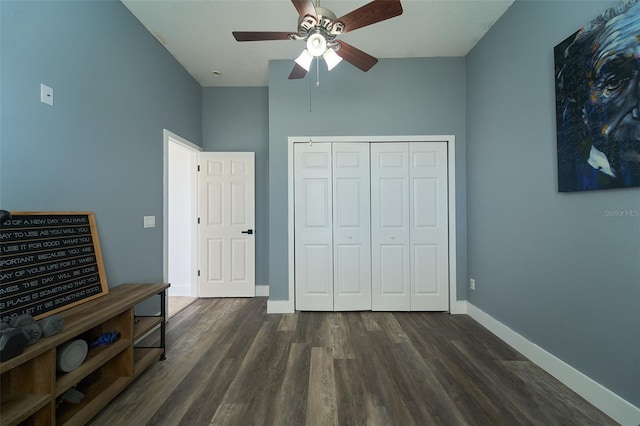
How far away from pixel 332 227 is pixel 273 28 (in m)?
2.21

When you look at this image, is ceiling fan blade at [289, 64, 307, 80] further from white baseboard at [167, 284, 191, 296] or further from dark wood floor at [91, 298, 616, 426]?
white baseboard at [167, 284, 191, 296]

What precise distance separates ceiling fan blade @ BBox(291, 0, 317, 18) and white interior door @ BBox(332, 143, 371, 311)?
5.05 ft

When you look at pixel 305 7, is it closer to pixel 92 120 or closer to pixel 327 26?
pixel 327 26

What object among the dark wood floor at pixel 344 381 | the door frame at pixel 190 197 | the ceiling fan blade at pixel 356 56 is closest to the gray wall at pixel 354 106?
the dark wood floor at pixel 344 381

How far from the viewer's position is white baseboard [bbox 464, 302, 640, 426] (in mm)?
1383

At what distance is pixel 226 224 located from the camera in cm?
354

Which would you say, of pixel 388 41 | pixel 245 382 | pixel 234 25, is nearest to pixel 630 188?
pixel 388 41

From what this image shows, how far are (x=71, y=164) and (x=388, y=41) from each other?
3.12 metres

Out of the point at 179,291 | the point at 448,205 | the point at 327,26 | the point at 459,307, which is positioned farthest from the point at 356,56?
the point at 179,291

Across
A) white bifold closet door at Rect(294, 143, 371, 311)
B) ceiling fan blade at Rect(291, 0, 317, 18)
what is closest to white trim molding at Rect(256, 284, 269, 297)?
white bifold closet door at Rect(294, 143, 371, 311)

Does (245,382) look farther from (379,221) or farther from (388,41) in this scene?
(388,41)

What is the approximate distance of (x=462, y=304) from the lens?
9.61ft

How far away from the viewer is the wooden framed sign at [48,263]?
129cm

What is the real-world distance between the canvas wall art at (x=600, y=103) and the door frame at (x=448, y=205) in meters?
1.21
